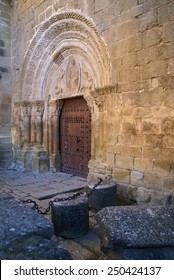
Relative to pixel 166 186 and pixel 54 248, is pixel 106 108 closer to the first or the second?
pixel 166 186

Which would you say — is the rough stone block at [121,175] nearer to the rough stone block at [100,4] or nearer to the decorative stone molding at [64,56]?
the decorative stone molding at [64,56]

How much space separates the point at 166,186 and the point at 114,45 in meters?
2.18

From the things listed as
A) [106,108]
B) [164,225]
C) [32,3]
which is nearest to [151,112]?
[106,108]

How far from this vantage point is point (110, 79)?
3.60 m

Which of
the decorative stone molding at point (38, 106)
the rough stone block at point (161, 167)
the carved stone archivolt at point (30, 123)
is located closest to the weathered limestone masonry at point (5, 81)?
the carved stone archivolt at point (30, 123)

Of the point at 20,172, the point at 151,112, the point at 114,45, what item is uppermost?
the point at 114,45

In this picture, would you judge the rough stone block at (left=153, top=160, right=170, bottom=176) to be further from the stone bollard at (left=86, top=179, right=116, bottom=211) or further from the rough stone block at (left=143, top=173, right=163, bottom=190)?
the stone bollard at (left=86, top=179, right=116, bottom=211)

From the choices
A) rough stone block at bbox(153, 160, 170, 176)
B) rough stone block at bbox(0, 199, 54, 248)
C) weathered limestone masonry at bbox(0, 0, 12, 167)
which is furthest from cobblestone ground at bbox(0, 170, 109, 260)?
rough stone block at bbox(153, 160, 170, 176)

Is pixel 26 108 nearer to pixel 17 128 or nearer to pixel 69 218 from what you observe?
pixel 17 128

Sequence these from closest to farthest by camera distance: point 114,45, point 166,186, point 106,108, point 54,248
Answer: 1. point 54,248
2. point 166,186
3. point 114,45
4. point 106,108

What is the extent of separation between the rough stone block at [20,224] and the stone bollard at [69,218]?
0.36m

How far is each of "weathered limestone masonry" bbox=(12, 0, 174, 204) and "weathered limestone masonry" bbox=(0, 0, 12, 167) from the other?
3.54 feet

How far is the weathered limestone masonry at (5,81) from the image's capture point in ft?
21.6

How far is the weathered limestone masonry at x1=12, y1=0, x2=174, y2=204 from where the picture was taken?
290cm
